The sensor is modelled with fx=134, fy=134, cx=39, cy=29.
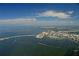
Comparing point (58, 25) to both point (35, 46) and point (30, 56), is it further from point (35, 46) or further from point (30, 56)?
point (30, 56)

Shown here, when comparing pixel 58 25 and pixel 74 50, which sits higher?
pixel 58 25

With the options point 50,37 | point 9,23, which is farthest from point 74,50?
point 9,23

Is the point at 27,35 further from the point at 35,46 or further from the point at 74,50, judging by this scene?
the point at 74,50

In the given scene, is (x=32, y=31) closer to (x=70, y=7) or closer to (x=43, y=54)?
(x=43, y=54)

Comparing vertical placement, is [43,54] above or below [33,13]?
below

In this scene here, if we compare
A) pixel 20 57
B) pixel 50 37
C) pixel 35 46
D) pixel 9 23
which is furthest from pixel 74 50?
pixel 9 23

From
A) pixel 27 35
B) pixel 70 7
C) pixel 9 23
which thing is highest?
pixel 70 7

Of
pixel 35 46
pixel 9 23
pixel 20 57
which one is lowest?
pixel 20 57
